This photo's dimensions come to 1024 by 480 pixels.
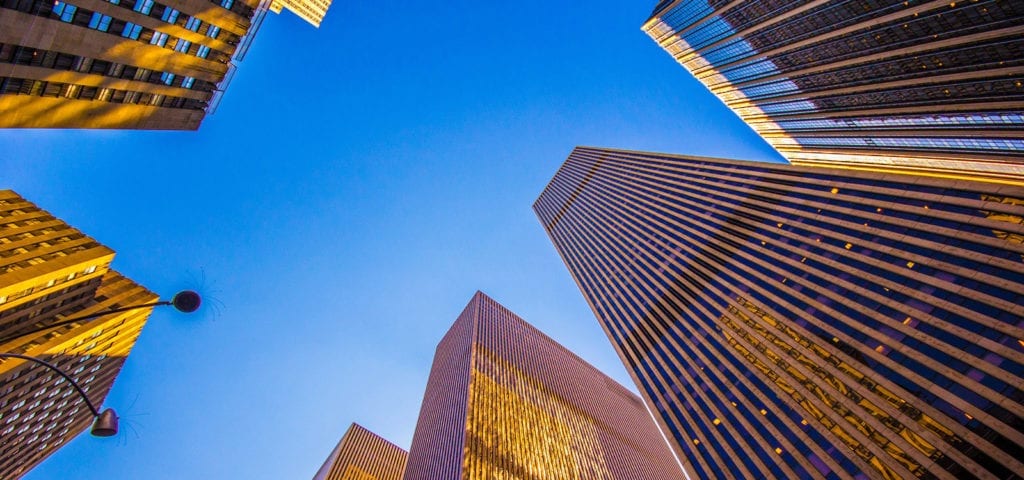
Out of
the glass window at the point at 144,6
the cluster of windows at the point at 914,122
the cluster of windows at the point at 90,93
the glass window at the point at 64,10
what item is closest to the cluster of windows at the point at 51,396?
the cluster of windows at the point at 90,93

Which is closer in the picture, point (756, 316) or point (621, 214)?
point (756, 316)

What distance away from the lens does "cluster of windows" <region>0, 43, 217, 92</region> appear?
1152 inches

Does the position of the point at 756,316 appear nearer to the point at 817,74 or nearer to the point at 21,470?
the point at 817,74

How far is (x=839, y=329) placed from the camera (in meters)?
55.4

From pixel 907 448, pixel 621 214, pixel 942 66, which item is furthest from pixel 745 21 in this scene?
pixel 907 448

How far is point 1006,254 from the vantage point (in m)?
45.5

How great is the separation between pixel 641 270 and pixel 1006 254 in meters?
63.8

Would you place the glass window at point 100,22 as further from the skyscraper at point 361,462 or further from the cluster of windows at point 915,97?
the skyscraper at point 361,462

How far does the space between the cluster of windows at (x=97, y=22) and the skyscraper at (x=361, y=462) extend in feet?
488

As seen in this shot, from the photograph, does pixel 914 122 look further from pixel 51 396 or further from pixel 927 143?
pixel 51 396

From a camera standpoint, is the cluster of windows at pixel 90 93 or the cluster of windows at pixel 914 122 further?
the cluster of windows at pixel 914 122

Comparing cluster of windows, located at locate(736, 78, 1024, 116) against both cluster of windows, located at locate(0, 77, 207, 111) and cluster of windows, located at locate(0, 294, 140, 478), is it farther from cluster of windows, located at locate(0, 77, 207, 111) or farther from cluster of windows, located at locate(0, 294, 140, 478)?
cluster of windows, located at locate(0, 294, 140, 478)

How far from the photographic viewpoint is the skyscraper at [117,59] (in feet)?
97.5

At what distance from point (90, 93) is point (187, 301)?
33774 mm
